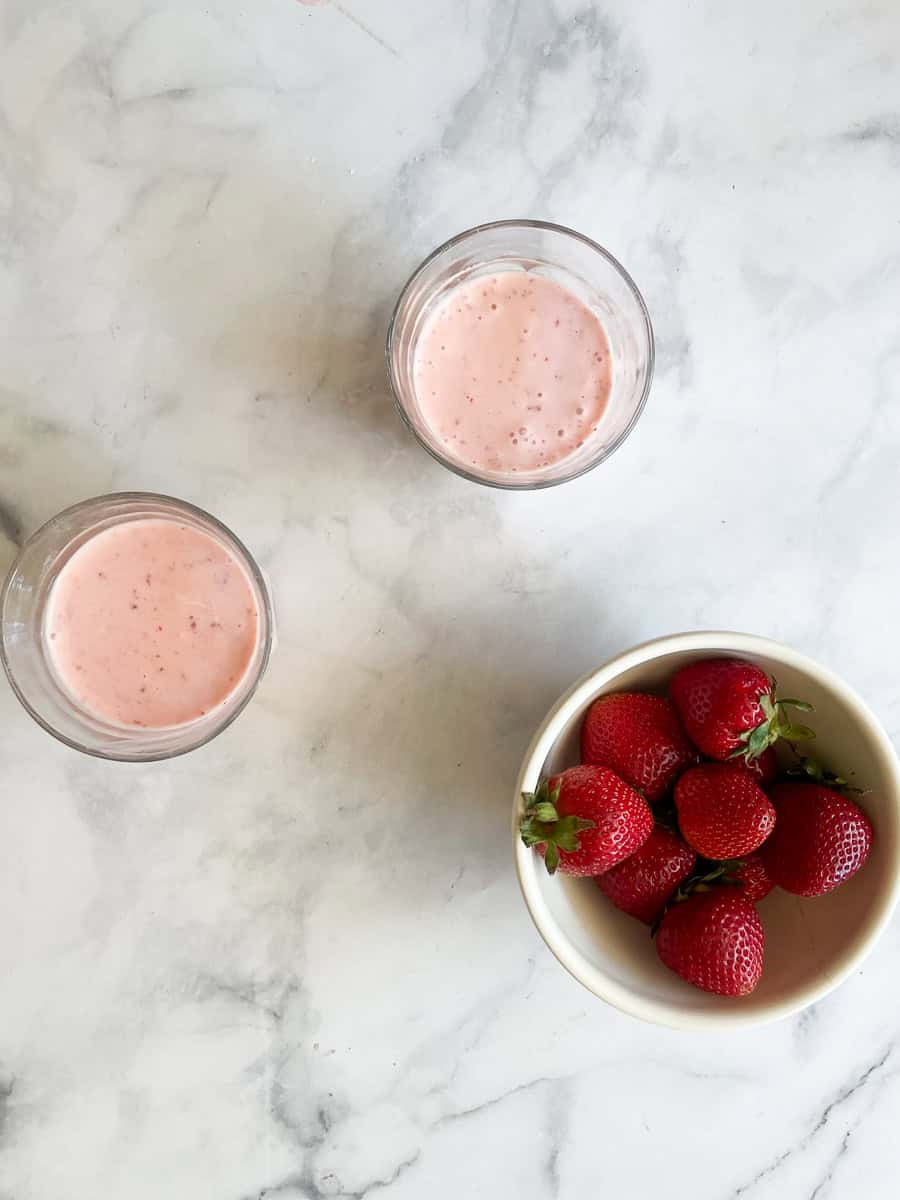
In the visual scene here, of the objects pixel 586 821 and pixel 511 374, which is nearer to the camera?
pixel 586 821

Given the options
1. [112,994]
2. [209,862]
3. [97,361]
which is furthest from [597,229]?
[112,994]

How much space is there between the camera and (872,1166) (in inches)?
54.4

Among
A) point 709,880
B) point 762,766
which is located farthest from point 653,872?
point 762,766

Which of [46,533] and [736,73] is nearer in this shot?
[46,533]

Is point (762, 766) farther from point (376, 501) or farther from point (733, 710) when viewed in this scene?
point (376, 501)


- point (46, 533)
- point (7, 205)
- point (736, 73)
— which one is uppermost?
point (736, 73)

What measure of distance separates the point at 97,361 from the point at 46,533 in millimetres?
238

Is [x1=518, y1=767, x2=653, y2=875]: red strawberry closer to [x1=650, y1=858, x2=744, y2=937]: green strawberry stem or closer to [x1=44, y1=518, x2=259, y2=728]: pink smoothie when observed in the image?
[x1=650, y1=858, x2=744, y2=937]: green strawberry stem

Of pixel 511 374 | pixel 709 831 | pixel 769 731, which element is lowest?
pixel 709 831

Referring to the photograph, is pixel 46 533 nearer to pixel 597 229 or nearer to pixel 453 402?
pixel 453 402

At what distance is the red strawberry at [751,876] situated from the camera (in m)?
1.20

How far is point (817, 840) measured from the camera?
115 centimetres

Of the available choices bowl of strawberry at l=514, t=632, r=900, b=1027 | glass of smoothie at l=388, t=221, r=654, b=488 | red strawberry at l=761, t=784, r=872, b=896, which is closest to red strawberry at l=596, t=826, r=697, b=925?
bowl of strawberry at l=514, t=632, r=900, b=1027

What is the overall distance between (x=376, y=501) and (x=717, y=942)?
643mm
